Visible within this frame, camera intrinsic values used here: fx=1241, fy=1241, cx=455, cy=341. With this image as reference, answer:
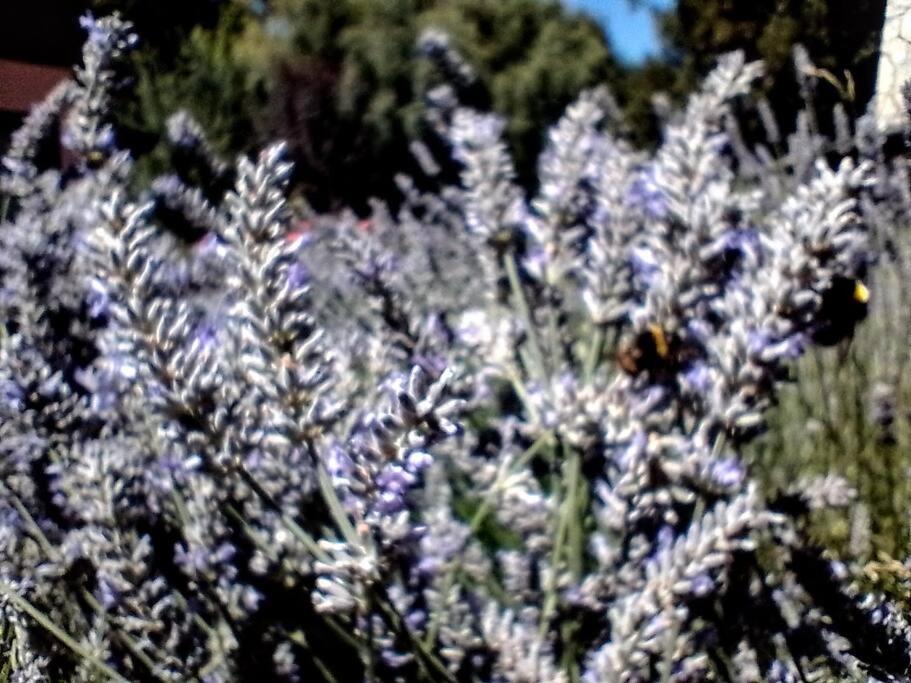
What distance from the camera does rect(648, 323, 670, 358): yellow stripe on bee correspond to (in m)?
1.01

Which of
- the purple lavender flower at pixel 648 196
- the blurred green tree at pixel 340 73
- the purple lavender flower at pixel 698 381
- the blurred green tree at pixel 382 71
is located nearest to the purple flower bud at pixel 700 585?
the purple lavender flower at pixel 698 381

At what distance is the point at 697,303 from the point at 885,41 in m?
0.33

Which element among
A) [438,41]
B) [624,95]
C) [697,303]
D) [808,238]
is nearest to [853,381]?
[438,41]

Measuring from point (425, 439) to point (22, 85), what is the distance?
2.85 metres

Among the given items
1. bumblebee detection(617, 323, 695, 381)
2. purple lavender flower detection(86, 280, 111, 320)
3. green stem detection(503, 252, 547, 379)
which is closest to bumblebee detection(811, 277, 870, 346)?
bumblebee detection(617, 323, 695, 381)

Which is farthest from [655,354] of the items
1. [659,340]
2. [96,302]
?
[96,302]

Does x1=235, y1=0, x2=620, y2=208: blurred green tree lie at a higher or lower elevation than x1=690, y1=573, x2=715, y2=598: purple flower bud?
higher

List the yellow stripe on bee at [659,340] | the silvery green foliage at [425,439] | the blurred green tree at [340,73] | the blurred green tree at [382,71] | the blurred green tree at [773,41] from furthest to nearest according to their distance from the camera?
the blurred green tree at [382,71], the blurred green tree at [340,73], the blurred green tree at [773,41], the yellow stripe on bee at [659,340], the silvery green foliage at [425,439]

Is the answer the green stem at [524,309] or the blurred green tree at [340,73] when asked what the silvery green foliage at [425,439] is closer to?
the green stem at [524,309]

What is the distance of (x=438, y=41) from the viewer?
195cm

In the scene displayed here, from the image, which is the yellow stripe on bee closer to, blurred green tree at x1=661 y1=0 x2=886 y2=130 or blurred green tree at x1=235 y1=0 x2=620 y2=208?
blurred green tree at x1=661 y1=0 x2=886 y2=130

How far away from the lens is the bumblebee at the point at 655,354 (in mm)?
1017

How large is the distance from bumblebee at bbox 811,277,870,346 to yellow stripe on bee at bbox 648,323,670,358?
12 cm

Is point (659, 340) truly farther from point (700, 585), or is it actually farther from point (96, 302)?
point (96, 302)
